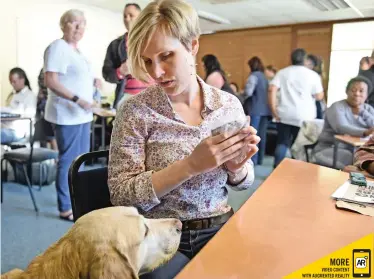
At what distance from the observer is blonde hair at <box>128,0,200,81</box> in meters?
0.95

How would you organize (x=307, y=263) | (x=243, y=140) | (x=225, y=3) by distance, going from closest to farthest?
(x=307, y=263) < (x=243, y=140) < (x=225, y=3)

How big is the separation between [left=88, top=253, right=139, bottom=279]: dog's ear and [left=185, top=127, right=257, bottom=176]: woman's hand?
0.28 meters

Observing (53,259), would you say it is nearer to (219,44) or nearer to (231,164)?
(231,164)

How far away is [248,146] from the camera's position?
86 cm

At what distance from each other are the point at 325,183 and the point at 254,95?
11.4ft

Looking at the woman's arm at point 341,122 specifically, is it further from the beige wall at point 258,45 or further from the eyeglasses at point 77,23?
the beige wall at point 258,45

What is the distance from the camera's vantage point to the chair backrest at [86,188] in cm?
95

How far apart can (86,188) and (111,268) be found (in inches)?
13.8

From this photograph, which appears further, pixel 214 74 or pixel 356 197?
pixel 214 74

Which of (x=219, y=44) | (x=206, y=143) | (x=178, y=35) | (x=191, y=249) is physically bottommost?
(x=191, y=249)

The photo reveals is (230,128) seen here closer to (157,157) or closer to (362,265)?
(157,157)

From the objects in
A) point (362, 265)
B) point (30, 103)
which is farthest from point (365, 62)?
point (30, 103)

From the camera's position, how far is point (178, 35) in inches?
38.0

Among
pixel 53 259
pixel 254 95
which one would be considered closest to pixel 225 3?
pixel 254 95
